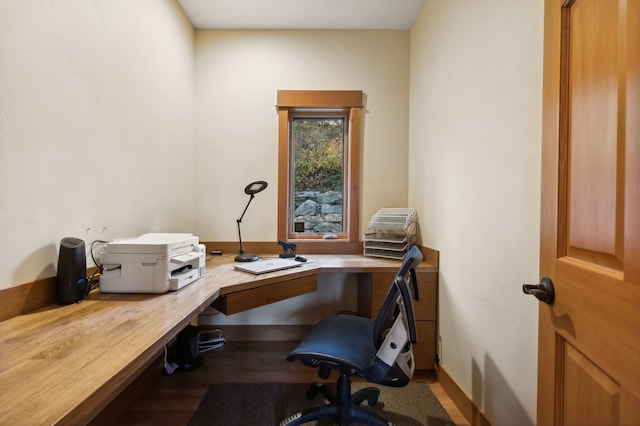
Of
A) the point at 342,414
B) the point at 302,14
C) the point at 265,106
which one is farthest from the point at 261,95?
the point at 342,414

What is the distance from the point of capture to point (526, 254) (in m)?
1.08

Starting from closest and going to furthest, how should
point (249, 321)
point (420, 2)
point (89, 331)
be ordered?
point (89, 331)
point (420, 2)
point (249, 321)

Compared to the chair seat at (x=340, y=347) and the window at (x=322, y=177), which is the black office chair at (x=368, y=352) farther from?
the window at (x=322, y=177)

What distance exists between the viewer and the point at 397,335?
1122mm

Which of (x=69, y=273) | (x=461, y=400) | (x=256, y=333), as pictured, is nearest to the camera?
(x=69, y=273)

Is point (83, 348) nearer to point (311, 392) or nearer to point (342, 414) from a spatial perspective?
point (342, 414)

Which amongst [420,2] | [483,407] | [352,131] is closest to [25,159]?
[352,131]

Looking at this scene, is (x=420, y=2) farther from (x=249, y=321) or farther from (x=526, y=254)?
(x=249, y=321)

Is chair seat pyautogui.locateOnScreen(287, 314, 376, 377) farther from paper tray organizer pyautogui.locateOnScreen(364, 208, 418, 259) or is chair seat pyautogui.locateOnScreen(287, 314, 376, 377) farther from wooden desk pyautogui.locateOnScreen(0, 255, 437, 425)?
paper tray organizer pyautogui.locateOnScreen(364, 208, 418, 259)

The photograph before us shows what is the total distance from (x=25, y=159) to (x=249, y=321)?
1838 millimetres

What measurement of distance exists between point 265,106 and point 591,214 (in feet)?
7.41

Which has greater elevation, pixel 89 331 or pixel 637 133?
pixel 637 133

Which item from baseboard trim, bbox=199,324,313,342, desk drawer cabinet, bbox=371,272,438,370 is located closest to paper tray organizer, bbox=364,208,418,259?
desk drawer cabinet, bbox=371,272,438,370

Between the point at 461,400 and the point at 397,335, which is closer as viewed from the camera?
the point at 397,335
